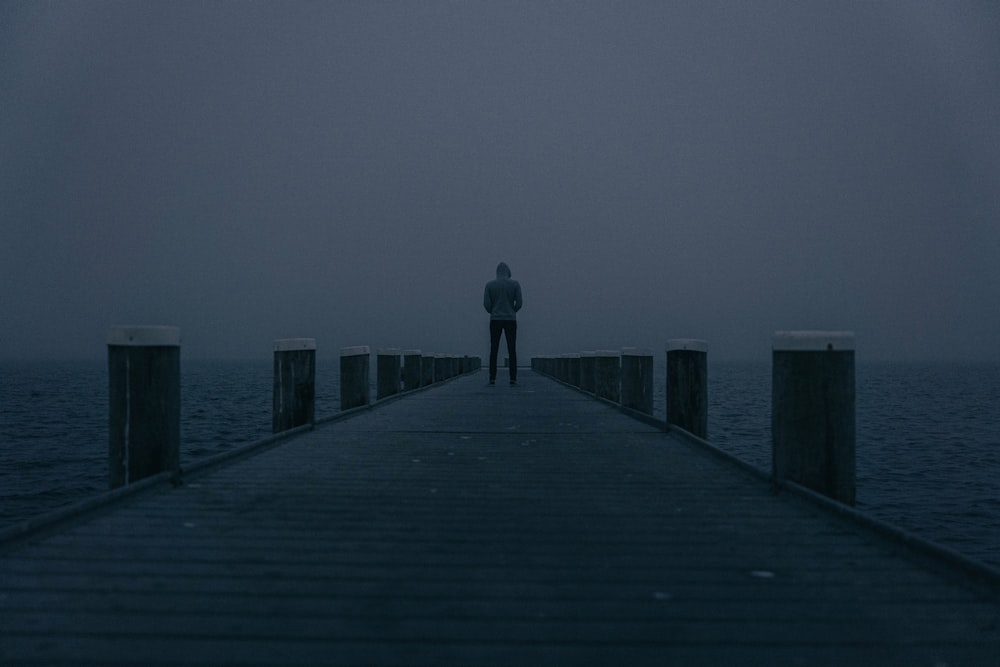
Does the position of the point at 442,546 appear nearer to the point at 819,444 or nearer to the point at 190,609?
the point at 190,609

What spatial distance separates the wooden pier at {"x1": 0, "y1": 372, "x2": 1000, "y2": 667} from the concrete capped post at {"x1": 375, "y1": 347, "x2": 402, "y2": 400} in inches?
362

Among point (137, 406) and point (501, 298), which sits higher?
point (501, 298)

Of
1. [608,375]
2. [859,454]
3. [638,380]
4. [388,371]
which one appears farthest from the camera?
[859,454]

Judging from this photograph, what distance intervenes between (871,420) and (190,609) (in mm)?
44875

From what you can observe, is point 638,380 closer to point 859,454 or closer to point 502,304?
point 502,304

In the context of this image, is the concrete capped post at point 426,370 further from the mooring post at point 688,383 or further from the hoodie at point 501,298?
the mooring post at point 688,383

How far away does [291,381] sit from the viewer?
7.57m

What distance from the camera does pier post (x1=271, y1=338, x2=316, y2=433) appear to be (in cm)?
755

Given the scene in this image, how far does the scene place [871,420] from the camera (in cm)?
4169

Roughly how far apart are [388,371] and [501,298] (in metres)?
2.61

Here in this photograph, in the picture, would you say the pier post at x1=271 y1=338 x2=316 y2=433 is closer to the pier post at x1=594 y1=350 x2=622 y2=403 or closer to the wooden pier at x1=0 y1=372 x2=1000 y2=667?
A: the wooden pier at x1=0 y1=372 x2=1000 y2=667

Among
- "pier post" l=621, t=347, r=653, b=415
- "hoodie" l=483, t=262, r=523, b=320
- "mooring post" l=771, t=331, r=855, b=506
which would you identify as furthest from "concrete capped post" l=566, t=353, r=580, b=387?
"mooring post" l=771, t=331, r=855, b=506

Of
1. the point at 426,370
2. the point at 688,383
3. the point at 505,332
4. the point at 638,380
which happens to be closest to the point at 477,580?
the point at 688,383

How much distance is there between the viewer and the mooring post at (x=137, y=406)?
4789mm
